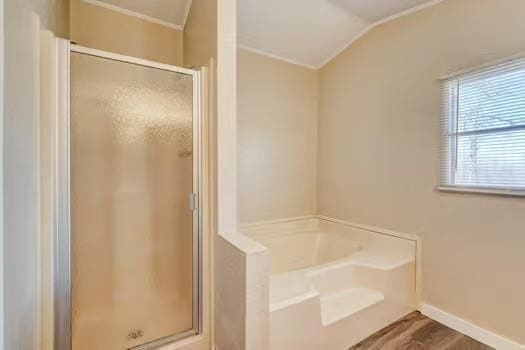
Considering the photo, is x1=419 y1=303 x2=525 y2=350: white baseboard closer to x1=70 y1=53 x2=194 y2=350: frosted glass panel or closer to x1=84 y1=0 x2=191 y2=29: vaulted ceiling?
x1=70 y1=53 x2=194 y2=350: frosted glass panel

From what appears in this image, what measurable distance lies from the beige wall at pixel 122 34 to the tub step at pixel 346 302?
8.02 feet

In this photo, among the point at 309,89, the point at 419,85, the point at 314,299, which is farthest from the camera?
the point at 309,89

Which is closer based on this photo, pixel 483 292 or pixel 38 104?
pixel 38 104

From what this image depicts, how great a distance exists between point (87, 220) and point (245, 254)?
3.69 feet

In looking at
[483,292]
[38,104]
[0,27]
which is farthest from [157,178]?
[483,292]

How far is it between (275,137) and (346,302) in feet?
5.50

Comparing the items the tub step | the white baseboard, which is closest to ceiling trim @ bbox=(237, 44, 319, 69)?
the tub step

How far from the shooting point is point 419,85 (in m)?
2.06

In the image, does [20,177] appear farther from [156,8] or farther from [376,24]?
[376,24]

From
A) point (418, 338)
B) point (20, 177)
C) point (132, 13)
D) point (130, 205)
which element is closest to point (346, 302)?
point (418, 338)

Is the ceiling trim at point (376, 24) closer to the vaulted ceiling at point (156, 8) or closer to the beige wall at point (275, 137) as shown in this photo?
the beige wall at point (275, 137)

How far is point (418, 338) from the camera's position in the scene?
1769 millimetres

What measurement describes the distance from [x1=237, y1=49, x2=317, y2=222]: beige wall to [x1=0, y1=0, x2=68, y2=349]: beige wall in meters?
1.66

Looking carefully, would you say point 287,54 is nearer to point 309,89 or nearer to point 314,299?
point 309,89
